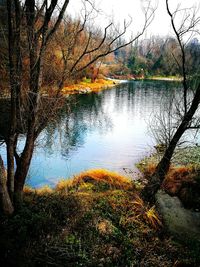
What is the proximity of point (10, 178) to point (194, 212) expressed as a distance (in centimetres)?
509

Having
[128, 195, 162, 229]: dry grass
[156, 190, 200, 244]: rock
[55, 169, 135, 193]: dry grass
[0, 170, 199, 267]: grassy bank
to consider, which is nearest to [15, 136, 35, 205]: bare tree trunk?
[0, 170, 199, 267]: grassy bank

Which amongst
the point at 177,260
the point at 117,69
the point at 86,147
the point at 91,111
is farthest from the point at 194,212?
the point at 117,69

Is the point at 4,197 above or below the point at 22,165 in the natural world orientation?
below

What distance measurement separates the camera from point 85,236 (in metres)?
5.36

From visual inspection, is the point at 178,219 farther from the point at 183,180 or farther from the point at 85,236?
the point at 85,236

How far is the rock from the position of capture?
6656 mm

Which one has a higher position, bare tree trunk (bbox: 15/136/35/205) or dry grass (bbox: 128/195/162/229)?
bare tree trunk (bbox: 15/136/35/205)

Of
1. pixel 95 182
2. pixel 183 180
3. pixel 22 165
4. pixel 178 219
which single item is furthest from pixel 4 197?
pixel 183 180

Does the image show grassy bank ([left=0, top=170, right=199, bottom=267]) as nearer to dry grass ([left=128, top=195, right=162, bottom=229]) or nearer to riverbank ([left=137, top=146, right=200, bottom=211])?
dry grass ([left=128, top=195, right=162, bottom=229])

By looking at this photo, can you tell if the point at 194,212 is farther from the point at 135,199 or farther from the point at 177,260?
the point at 177,260

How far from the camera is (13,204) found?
615 cm

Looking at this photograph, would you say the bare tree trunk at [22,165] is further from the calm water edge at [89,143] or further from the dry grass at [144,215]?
the dry grass at [144,215]

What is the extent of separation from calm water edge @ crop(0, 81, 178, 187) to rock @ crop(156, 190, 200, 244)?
138 inches

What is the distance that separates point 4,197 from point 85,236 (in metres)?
1.81
